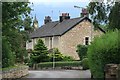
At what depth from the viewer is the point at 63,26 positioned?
198 feet

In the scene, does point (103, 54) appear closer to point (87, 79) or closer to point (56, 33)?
point (87, 79)

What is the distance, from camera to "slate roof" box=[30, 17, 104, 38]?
57678mm

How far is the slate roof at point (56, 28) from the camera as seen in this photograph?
189 ft

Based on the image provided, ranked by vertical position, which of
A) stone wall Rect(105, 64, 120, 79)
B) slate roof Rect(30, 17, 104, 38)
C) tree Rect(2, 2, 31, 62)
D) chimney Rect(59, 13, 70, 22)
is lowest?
stone wall Rect(105, 64, 120, 79)

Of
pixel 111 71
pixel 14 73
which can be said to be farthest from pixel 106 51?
pixel 14 73

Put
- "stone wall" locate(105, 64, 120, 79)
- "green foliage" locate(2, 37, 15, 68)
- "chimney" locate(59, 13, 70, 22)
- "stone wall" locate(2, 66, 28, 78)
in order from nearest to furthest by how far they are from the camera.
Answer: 1. "stone wall" locate(105, 64, 120, 79)
2. "stone wall" locate(2, 66, 28, 78)
3. "green foliage" locate(2, 37, 15, 68)
4. "chimney" locate(59, 13, 70, 22)

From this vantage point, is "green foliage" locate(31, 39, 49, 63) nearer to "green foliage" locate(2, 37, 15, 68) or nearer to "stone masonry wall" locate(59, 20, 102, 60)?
"stone masonry wall" locate(59, 20, 102, 60)

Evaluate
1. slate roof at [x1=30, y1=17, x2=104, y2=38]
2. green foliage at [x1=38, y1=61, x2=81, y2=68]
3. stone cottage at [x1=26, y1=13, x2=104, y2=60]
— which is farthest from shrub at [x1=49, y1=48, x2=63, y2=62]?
green foliage at [x1=38, y1=61, x2=81, y2=68]

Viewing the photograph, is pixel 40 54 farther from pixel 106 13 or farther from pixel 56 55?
pixel 106 13

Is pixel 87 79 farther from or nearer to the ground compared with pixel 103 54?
nearer to the ground

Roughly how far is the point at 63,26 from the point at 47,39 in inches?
130

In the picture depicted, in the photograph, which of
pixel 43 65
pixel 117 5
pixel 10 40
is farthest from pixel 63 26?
pixel 117 5

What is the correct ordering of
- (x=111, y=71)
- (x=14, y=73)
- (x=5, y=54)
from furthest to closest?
(x=14, y=73), (x=5, y=54), (x=111, y=71)

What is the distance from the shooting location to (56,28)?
61688mm
